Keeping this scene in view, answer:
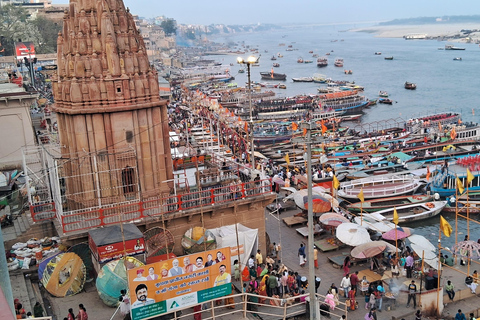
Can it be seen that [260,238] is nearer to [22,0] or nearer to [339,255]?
→ [339,255]

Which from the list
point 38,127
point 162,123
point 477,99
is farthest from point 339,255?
point 477,99

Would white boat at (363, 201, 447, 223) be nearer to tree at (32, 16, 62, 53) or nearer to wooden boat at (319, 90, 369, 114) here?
wooden boat at (319, 90, 369, 114)

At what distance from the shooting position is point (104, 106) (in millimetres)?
17406

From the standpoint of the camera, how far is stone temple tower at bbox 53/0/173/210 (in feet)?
57.1

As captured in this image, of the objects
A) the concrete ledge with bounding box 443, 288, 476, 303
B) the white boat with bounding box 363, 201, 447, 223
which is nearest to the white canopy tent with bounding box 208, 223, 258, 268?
the concrete ledge with bounding box 443, 288, 476, 303

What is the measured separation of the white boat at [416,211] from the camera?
30.8 meters

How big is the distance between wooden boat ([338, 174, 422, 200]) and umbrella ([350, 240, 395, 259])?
12.8 m

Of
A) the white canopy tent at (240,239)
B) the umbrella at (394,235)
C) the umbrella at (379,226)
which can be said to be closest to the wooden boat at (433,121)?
the umbrella at (379,226)

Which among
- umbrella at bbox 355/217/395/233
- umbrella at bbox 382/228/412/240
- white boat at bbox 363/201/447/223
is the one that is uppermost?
umbrella at bbox 382/228/412/240

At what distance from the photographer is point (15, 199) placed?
21.1 metres

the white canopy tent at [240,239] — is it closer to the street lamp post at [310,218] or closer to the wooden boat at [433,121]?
the street lamp post at [310,218]

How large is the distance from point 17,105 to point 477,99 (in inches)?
3165

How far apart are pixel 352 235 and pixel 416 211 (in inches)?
480

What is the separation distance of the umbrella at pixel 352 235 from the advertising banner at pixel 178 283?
9060 millimetres
